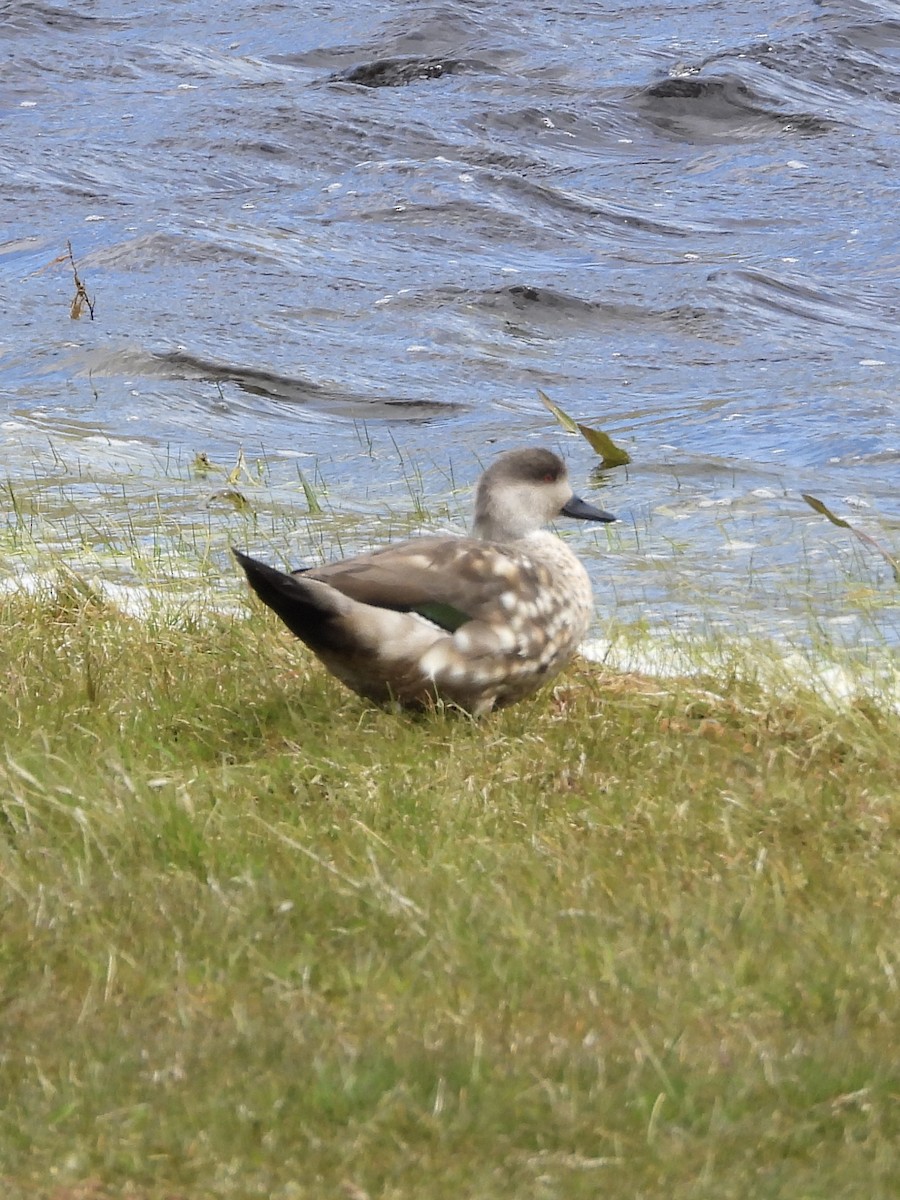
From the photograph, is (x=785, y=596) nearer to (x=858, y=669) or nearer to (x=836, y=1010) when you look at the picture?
(x=858, y=669)

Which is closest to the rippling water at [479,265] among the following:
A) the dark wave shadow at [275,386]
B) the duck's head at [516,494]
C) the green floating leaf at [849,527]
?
the dark wave shadow at [275,386]

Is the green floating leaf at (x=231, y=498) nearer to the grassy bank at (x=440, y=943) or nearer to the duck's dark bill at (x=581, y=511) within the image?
the duck's dark bill at (x=581, y=511)

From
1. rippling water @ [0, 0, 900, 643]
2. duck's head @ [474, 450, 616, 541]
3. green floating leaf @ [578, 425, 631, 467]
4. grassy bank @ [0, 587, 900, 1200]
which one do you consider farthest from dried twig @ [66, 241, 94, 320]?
grassy bank @ [0, 587, 900, 1200]

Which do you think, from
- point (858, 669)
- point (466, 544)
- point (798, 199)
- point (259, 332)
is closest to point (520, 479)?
point (466, 544)

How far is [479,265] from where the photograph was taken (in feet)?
56.6

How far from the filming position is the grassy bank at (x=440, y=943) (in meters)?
3.77

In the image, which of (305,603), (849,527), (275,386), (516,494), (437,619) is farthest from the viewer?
(275,386)

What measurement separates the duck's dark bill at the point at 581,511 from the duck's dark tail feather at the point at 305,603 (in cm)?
156

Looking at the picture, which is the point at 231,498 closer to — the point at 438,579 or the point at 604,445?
the point at 604,445

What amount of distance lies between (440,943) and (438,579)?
180 centimetres

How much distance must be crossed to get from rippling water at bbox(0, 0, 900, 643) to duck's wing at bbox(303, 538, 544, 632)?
6.13 feet

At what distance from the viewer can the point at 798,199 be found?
1966 centimetres

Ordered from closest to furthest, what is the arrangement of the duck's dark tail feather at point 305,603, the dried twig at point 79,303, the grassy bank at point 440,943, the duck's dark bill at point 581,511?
the grassy bank at point 440,943, the duck's dark tail feather at point 305,603, the duck's dark bill at point 581,511, the dried twig at point 79,303

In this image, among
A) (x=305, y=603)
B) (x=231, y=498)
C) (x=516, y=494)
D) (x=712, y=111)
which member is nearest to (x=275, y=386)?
(x=231, y=498)
